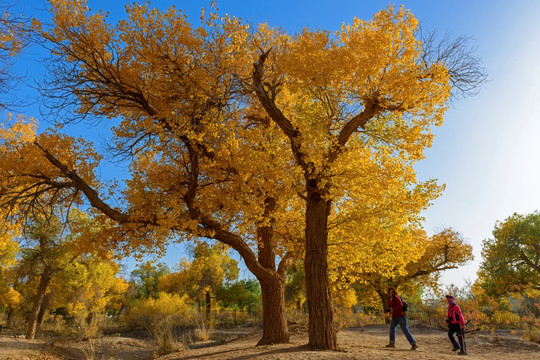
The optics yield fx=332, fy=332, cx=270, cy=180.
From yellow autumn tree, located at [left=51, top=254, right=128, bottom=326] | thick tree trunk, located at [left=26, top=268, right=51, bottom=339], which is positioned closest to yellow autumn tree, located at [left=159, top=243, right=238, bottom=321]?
yellow autumn tree, located at [left=51, top=254, right=128, bottom=326]

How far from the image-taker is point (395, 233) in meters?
9.11

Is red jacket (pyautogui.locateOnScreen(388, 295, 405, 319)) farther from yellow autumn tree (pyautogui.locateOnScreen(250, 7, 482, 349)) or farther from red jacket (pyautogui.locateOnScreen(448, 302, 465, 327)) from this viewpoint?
yellow autumn tree (pyautogui.locateOnScreen(250, 7, 482, 349))

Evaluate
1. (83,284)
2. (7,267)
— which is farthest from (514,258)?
(7,267)

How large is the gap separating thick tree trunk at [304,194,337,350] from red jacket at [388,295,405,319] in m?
2.87

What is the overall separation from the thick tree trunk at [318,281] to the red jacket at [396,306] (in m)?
2.87

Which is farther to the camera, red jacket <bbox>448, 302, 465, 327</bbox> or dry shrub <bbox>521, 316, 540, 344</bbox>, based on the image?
dry shrub <bbox>521, 316, 540, 344</bbox>

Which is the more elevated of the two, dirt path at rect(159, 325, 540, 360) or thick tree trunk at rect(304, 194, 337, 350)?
thick tree trunk at rect(304, 194, 337, 350)

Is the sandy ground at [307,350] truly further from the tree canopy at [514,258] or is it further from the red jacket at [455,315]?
the tree canopy at [514,258]

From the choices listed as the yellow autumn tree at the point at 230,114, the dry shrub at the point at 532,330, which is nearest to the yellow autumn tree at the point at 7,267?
the yellow autumn tree at the point at 230,114

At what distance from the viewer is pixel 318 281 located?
25.2 ft

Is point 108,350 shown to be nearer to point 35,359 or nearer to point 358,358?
point 35,359

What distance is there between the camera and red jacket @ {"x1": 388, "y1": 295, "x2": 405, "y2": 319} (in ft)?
31.4

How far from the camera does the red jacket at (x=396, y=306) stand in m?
9.58

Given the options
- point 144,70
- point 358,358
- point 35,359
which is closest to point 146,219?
point 144,70
